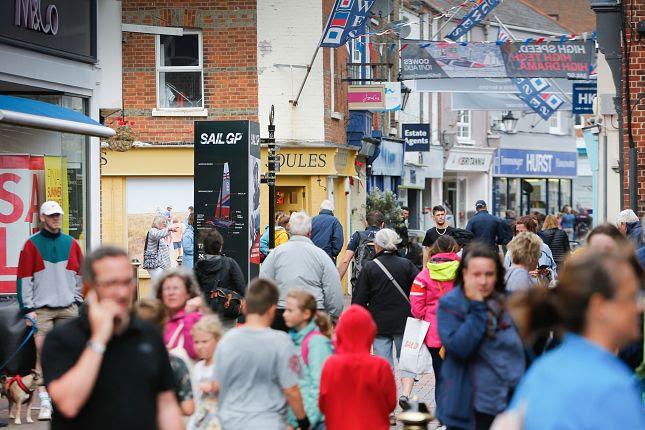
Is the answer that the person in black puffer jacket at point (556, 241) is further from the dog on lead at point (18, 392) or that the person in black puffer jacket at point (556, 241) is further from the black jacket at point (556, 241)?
the dog on lead at point (18, 392)

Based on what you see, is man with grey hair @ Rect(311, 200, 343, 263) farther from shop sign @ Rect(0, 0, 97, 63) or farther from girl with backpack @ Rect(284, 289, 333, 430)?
girl with backpack @ Rect(284, 289, 333, 430)

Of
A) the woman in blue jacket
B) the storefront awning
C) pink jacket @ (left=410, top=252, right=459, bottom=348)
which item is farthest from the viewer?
the storefront awning

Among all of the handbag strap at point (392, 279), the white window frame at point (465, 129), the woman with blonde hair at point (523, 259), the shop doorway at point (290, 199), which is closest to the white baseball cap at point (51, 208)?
the handbag strap at point (392, 279)

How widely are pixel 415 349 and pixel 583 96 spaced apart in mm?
19002

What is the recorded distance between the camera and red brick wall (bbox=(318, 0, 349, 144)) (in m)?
28.3

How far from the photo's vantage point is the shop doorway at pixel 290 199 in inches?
1143

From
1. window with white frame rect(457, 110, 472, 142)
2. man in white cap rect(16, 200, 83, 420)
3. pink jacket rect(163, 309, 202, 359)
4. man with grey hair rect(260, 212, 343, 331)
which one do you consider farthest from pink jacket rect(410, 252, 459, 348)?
window with white frame rect(457, 110, 472, 142)

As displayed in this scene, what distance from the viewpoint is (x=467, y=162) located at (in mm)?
49344

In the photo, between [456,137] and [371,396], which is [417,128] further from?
[371,396]

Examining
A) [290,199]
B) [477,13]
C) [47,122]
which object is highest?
[477,13]

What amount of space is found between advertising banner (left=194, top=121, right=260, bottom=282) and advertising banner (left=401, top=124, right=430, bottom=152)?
21.3 metres

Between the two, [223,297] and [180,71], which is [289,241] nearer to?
[223,297]

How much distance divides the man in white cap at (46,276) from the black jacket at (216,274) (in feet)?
4.58

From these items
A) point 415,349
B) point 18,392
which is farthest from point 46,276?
point 415,349
